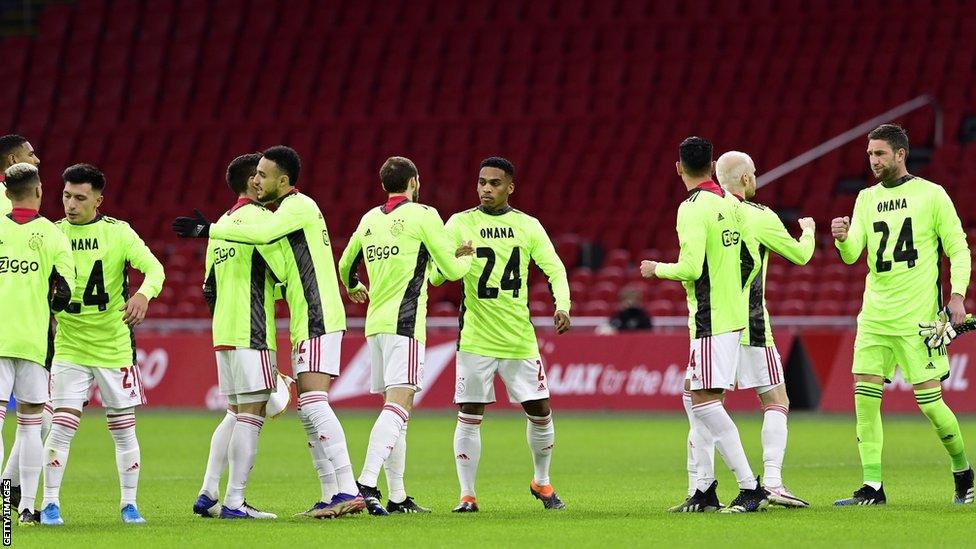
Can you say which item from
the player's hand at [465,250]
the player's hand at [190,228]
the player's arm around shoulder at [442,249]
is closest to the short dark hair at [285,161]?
the player's hand at [190,228]

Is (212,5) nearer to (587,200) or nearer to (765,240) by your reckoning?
(587,200)

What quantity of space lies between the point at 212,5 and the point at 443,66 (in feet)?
21.1

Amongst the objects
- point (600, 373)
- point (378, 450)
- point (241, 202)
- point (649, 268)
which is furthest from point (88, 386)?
point (600, 373)

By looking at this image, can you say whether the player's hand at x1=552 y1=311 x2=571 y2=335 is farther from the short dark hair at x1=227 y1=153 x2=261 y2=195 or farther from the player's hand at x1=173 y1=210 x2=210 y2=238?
the player's hand at x1=173 y1=210 x2=210 y2=238

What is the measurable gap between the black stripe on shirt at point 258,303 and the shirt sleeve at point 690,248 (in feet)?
8.31

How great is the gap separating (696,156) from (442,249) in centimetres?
179

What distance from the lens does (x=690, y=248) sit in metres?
9.94

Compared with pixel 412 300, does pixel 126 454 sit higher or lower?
lower

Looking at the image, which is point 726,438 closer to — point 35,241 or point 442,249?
point 442,249

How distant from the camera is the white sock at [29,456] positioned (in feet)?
31.6

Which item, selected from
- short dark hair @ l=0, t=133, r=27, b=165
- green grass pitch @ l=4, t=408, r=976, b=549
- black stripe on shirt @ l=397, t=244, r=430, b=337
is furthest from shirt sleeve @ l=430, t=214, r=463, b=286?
short dark hair @ l=0, t=133, r=27, b=165

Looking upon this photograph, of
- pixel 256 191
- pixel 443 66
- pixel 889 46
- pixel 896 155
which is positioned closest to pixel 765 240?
pixel 896 155

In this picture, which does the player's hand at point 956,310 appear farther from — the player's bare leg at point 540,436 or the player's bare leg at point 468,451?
the player's bare leg at point 468,451

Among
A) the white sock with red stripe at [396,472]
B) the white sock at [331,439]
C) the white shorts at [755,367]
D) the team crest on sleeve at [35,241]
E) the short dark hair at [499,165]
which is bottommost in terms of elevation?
the white sock with red stripe at [396,472]
